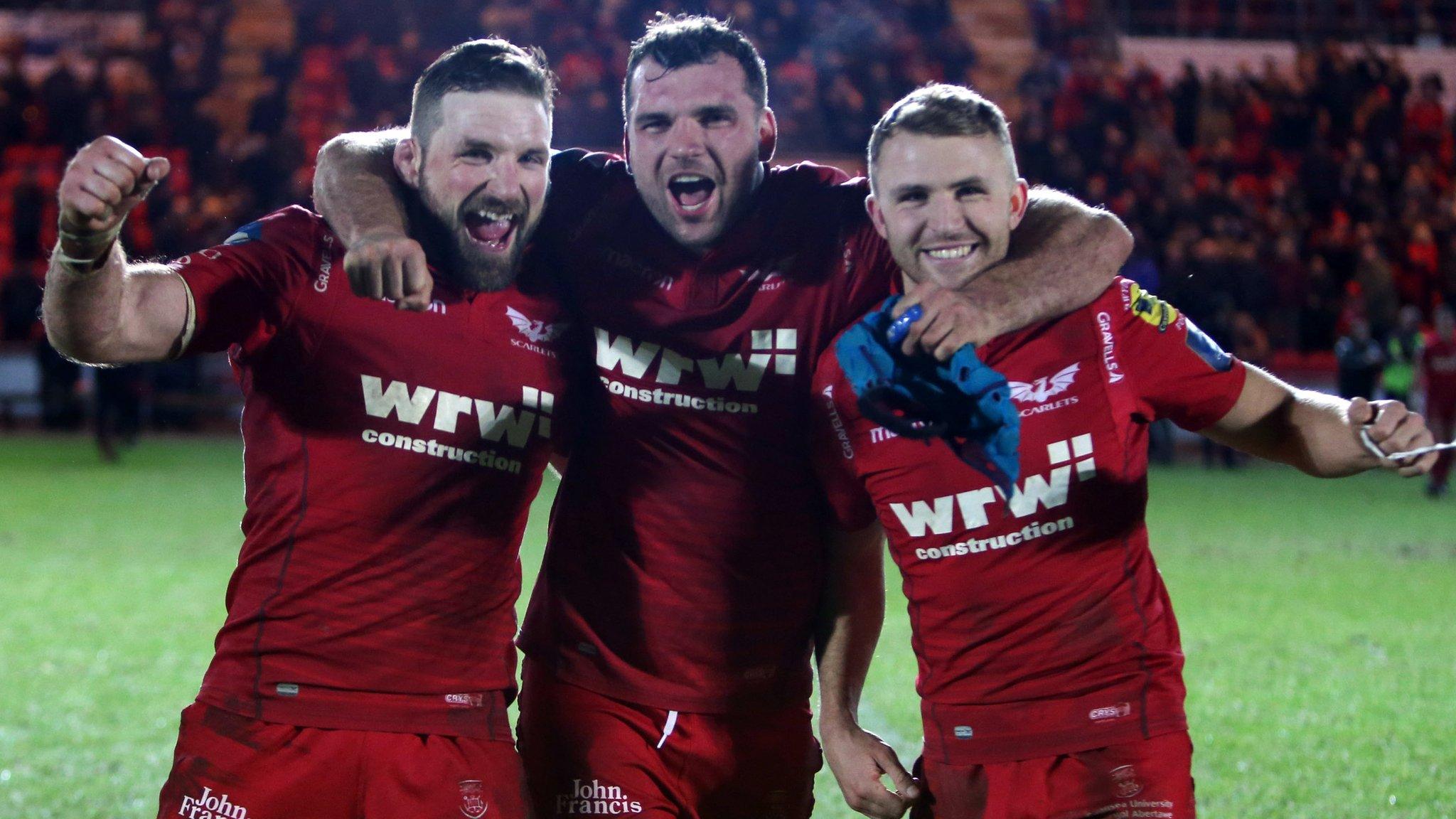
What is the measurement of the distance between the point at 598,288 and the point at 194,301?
35.2 inches

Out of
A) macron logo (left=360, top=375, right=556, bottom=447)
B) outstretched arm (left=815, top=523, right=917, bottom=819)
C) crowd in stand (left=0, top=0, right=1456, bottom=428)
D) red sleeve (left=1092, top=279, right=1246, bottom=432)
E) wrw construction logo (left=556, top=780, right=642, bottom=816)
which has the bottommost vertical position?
wrw construction logo (left=556, top=780, right=642, bottom=816)

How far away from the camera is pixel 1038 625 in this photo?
2.92 m

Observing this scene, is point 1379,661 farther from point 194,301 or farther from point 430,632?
point 194,301

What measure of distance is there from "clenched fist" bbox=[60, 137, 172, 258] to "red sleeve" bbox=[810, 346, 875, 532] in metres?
1.33

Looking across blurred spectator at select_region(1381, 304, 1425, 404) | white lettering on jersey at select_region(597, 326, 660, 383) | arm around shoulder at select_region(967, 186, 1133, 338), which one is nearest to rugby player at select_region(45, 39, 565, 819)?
white lettering on jersey at select_region(597, 326, 660, 383)

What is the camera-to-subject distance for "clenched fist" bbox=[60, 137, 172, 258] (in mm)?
2463

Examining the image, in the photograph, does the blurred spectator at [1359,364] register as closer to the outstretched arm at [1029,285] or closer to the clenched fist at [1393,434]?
the outstretched arm at [1029,285]

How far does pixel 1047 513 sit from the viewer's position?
9.73 ft

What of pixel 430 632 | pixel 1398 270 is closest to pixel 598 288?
pixel 430 632

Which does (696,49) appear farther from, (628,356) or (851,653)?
(851,653)

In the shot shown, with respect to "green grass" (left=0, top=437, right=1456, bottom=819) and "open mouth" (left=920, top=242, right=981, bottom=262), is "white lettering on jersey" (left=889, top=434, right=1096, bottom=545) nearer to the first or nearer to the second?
"open mouth" (left=920, top=242, right=981, bottom=262)

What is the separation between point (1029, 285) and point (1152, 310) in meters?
0.29

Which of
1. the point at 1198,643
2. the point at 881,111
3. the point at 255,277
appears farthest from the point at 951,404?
the point at 881,111

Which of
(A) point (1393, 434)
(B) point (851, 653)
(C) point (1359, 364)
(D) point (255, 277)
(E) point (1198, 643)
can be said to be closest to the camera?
(A) point (1393, 434)
